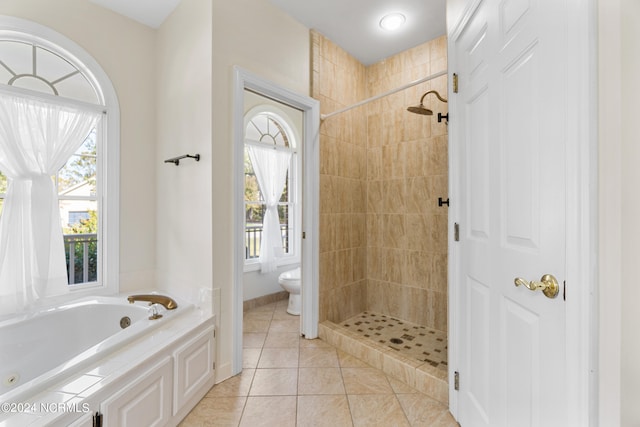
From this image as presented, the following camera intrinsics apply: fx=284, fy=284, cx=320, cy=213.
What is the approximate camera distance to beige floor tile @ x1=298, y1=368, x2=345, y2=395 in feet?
5.90

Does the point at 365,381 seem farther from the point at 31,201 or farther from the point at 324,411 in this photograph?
the point at 31,201

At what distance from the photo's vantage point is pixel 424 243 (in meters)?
2.64

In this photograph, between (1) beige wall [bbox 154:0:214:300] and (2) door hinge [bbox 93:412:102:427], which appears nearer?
(2) door hinge [bbox 93:412:102:427]

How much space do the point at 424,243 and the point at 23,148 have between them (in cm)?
308

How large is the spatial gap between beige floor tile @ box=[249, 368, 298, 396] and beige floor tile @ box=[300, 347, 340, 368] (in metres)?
0.14

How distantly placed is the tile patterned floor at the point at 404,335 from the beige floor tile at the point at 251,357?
31.7 inches

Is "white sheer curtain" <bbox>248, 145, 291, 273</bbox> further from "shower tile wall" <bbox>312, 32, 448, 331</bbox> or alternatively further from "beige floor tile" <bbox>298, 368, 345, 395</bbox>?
"beige floor tile" <bbox>298, 368, 345, 395</bbox>

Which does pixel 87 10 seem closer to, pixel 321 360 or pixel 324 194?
pixel 324 194

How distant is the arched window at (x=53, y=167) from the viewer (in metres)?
1.81

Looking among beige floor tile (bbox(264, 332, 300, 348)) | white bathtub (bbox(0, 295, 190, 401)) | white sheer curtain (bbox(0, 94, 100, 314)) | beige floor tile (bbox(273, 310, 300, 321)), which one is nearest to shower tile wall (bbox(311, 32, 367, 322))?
beige floor tile (bbox(264, 332, 300, 348))
